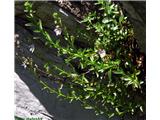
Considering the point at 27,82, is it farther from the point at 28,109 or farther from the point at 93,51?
the point at 93,51

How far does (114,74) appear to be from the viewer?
2.75 metres

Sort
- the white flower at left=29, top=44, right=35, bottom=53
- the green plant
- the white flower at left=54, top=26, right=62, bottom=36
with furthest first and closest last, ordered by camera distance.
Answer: the white flower at left=29, top=44, right=35, bottom=53
the white flower at left=54, top=26, right=62, bottom=36
the green plant

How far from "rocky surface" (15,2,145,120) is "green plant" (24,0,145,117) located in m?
0.05

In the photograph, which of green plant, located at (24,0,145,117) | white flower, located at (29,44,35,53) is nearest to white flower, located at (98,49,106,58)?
green plant, located at (24,0,145,117)

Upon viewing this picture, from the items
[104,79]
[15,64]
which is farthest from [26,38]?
[104,79]

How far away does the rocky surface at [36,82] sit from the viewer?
2.89 meters

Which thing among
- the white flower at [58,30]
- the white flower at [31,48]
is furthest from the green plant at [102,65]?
the white flower at [31,48]

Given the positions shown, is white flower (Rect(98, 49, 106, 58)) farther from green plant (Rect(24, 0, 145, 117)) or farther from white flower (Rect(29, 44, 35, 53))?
white flower (Rect(29, 44, 35, 53))

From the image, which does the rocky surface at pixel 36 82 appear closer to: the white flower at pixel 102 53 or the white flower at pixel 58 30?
the white flower at pixel 58 30

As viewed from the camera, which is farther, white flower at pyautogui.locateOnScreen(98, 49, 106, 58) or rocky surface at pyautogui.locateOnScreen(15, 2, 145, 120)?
rocky surface at pyautogui.locateOnScreen(15, 2, 145, 120)

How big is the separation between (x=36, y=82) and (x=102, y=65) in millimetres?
526

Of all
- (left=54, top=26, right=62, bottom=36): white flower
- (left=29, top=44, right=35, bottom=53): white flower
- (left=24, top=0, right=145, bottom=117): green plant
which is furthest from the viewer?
(left=29, top=44, right=35, bottom=53): white flower

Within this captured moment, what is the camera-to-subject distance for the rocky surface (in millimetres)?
2893
